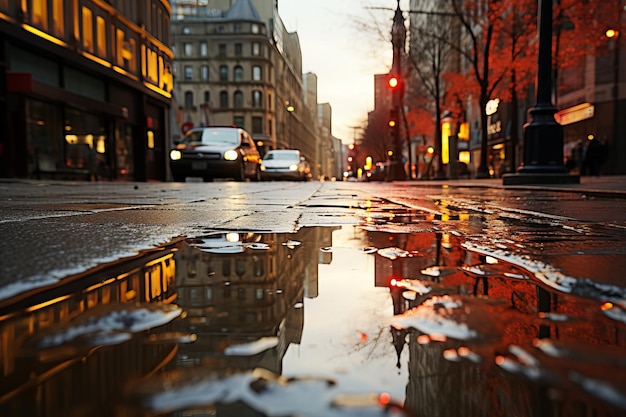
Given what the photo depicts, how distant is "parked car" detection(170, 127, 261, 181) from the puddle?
14367mm

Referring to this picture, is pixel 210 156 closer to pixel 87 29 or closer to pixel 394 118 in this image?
pixel 87 29

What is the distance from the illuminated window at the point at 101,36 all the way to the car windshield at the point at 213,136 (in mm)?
6601

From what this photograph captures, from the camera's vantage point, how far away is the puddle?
0.58m

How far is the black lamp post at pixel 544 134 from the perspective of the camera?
9.60 metres

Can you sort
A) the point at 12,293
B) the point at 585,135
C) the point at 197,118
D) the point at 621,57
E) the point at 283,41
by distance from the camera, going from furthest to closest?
the point at 283,41 → the point at 197,118 → the point at 585,135 → the point at 621,57 → the point at 12,293

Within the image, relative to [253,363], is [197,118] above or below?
above

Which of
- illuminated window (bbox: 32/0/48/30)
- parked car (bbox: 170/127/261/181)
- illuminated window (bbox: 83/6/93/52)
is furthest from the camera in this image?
illuminated window (bbox: 83/6/93/52)

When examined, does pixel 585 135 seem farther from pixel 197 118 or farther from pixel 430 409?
pixel 197 118

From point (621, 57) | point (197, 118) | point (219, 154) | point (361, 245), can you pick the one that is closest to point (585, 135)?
point (621, 57)

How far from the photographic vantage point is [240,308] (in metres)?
0.98

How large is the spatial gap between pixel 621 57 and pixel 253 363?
28.8 meters

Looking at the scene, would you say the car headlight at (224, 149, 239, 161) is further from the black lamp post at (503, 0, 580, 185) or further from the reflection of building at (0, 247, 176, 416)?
the reflection of building at (0, 247, 176, 416)

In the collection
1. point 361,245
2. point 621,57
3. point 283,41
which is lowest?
point 361,245

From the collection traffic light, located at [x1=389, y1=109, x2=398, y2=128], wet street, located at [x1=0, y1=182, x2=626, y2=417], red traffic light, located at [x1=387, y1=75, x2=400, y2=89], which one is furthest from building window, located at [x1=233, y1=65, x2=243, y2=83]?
wet street, located at [x1=0, y1=182, x2=626, y2=417]
